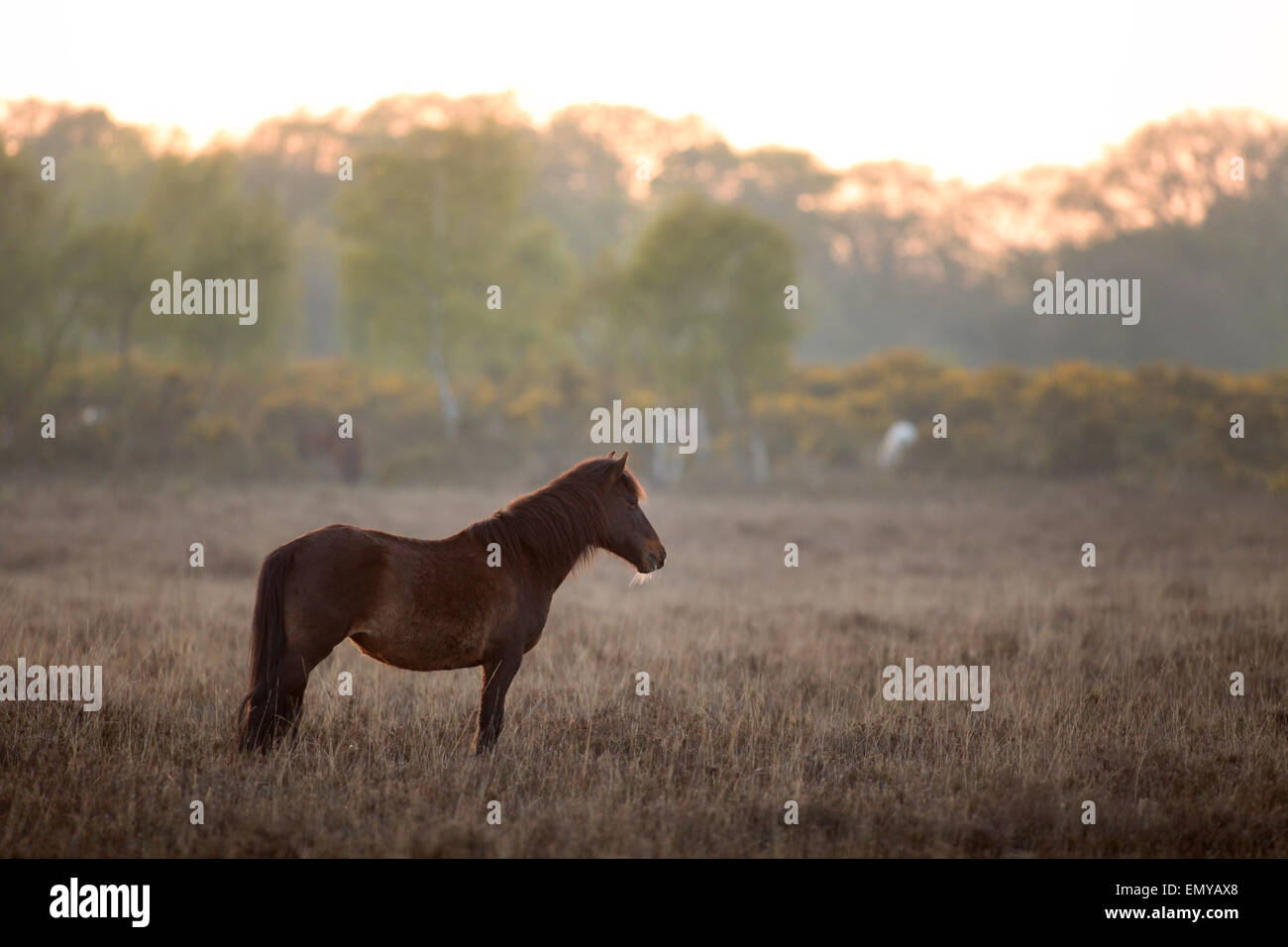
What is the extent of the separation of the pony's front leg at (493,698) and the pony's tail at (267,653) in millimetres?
1232

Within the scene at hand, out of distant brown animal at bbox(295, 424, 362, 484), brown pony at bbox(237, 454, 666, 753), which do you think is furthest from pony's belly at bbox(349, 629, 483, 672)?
distant brown animal at bbox(295, 424, 362, 484)

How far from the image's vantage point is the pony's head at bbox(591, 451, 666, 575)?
6.68 metres

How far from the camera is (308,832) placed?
196 inches

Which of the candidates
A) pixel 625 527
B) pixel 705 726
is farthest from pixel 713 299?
pixel 705 726

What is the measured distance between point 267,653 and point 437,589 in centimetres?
104

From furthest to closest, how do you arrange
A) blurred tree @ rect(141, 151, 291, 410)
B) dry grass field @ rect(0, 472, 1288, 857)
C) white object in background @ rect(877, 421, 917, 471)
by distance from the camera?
blurred tree @ rect(141, 151, 291, 410) < white object in background @ rect(877, 421, 917, 471) < dry grass field @ rect(0, 472, 1288, 857)

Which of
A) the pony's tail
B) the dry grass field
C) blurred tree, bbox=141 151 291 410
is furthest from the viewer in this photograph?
blurred tree, bbox=141 151 291 410

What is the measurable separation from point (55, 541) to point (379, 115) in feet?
178

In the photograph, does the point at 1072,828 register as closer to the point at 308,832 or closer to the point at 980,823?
the point at 980,823

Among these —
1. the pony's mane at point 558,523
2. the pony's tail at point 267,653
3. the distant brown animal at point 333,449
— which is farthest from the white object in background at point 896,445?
the pony's tail at point 267,653

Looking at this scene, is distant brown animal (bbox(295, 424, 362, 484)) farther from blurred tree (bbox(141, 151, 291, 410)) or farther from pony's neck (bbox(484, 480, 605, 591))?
pony's neck (bbox(484, 480, 605, 591))

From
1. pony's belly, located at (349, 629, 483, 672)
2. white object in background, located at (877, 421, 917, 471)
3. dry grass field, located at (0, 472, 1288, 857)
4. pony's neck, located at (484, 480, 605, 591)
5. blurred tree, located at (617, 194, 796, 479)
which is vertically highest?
blurred tree, located at (617, 194, 796, 479)

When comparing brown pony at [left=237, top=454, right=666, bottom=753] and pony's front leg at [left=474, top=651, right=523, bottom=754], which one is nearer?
brown pony at [left=237, top=454, right=666, bottom=753]
